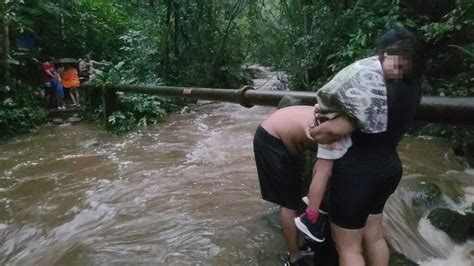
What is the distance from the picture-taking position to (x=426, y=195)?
15.9ft

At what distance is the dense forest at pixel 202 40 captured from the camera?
8.19m

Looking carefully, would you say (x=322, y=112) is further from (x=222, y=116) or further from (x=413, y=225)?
(x=222, y=116)

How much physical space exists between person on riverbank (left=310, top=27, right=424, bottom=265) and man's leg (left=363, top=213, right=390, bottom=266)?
9 cm

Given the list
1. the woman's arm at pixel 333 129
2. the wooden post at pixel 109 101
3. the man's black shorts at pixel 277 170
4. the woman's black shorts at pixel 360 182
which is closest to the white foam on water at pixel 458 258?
the man's black shorts at pixel 277 170

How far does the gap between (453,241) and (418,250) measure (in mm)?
595

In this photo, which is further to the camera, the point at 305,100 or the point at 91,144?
the point at 91,144

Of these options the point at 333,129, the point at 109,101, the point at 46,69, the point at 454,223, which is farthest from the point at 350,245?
the point at 46,69

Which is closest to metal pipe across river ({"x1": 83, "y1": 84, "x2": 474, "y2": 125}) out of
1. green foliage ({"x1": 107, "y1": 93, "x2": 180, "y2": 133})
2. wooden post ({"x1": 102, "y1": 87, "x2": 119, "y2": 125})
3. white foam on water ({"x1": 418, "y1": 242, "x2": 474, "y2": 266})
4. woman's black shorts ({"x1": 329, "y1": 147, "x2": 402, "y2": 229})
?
woman's black shorts ({"x1": 329, "y1": 147, "x2": 402, "y2": 229})

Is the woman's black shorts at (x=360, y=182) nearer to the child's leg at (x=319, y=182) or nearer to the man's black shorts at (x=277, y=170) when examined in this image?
the child's leg at (x=319, y=182)

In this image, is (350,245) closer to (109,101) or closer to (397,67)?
(397,67)

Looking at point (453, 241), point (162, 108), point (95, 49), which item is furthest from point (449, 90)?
point (95, 49)

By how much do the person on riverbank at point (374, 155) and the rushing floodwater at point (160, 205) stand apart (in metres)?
1.00

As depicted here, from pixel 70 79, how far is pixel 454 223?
1088 centimetres

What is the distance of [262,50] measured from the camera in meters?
15.2
